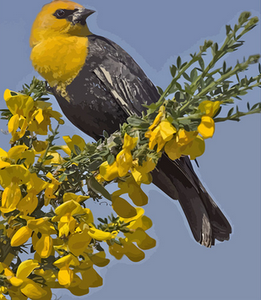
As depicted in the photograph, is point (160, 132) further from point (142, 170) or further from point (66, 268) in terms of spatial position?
point (66, 268)

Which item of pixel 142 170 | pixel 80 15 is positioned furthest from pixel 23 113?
pixel 80 15

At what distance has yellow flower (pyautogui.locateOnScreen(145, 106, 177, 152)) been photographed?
1.63ft

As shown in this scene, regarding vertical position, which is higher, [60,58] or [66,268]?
[60,58]

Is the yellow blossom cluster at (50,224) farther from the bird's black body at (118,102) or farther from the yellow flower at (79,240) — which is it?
the bird's black body at (118,102)

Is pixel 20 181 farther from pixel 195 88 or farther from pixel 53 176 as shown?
pixel 195 88

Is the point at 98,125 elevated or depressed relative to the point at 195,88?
elevated

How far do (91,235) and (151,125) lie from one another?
0.20m

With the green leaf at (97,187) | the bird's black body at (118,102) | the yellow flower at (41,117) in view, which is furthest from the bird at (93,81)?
the green leaf at (97,187)

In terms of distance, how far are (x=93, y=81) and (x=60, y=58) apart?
0.11m

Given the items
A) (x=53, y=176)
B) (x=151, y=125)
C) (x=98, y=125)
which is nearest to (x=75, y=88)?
(x=98, y=125)

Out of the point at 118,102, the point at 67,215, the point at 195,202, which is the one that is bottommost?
the point at 67,215

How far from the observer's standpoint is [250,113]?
0.49m

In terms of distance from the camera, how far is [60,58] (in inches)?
42.0

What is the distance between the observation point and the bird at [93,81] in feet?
3.50
